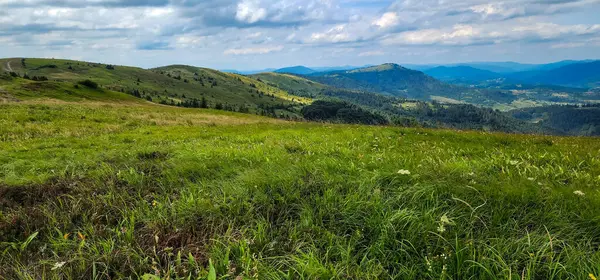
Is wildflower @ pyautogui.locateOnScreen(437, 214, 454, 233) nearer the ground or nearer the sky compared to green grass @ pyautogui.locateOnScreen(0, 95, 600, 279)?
nearer the sky

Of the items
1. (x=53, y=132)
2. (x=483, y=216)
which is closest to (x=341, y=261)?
(x=483, y=216)

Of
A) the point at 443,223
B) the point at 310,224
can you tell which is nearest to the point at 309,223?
the point at 310,224

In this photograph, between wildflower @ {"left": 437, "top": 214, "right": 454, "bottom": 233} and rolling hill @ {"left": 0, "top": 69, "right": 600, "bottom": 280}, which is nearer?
rolling hill @ {"left": 0, "top": 69, "right": 600, "bottom": 280}

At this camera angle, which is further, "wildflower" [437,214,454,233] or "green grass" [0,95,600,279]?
"wildflower" [437,214,454,233]

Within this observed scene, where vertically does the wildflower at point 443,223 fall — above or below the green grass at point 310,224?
above

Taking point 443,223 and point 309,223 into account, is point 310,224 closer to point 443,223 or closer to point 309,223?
point 309,223

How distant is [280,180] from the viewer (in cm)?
634

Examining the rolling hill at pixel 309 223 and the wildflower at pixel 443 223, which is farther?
the wildflower at pixel 443 223

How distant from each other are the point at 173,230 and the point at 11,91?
69.4m

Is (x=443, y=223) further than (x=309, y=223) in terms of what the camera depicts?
No

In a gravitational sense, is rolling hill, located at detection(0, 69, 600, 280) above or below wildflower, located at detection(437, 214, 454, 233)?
below

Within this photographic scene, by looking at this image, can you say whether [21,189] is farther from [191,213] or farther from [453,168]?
[453,168]

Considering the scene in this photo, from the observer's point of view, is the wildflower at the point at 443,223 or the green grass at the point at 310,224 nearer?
the green grass at the point at 310,224

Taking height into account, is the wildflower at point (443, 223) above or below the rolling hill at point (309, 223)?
above
